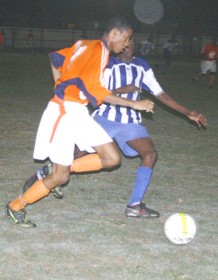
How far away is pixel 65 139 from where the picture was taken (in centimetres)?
562

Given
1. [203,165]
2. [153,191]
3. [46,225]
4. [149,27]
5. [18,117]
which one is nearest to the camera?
[46,225]

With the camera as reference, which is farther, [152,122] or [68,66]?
[152,122]

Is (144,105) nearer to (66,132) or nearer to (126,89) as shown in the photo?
(126,89)

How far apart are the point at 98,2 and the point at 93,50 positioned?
64761 millimetres

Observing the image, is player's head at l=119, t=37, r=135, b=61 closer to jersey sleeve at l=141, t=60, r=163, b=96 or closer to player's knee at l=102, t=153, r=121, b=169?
jersey sleeve at l=141, t=60, r=163, b=96

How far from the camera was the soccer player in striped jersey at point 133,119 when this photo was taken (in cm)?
634

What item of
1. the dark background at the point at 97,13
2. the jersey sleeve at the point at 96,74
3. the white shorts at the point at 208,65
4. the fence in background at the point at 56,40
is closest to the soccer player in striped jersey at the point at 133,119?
the jersey sleeve at the point at 96,74

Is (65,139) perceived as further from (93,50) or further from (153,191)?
(153,191)

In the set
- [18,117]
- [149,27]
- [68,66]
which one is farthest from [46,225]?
[149,27]

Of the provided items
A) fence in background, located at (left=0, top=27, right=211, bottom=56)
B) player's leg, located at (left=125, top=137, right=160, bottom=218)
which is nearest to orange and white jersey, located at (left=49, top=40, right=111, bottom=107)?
player's leg, located at (left=125, top=137, right=160, bottom=218)

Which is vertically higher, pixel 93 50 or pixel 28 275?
pixel 93 50

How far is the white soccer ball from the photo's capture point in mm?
5438

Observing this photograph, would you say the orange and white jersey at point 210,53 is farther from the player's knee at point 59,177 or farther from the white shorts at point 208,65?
the player's knee at point 59,177

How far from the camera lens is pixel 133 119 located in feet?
21.7
